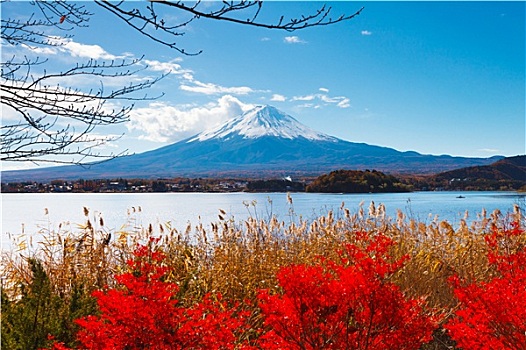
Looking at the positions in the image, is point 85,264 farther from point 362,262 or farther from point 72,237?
point 362,262

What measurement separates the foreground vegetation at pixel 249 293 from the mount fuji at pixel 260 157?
150 ft

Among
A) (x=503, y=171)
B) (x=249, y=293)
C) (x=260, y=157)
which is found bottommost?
(x=249, y=293)

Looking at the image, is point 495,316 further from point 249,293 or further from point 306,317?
point 249,293

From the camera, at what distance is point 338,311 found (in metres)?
2.91

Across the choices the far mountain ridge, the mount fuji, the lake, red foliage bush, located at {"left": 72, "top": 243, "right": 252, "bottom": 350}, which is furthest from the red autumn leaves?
the mount fuji

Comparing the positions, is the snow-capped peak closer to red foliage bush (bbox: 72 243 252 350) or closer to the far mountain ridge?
the far mountain ridge

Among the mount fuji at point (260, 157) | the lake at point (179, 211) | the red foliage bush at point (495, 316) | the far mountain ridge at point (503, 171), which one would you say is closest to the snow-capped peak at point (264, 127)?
the mount fuji at point (260, 157)

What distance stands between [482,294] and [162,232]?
3.62 m

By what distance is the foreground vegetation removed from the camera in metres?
2.73

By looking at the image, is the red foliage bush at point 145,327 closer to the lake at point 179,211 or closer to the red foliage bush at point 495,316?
the red foliage bush at point 495,316

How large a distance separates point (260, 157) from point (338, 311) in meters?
93.0

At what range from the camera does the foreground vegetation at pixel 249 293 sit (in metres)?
2.73

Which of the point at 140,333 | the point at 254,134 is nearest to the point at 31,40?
the point at 140,333

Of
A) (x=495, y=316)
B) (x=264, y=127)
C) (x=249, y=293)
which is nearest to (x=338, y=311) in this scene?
(x=495, y=316)
